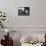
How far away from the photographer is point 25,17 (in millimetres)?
3084

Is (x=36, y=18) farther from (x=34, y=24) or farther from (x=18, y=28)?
(x=18, y=28)

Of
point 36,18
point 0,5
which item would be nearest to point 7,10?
point 0,5

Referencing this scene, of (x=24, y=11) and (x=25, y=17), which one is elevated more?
(x=24, y=11)

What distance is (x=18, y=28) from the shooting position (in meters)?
3.10

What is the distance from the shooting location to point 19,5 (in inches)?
121

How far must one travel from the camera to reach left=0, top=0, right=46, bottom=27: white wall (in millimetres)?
3068

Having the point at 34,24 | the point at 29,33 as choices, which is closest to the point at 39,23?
the point at 34,24

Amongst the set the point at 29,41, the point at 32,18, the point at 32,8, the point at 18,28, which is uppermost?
the point at 32,8

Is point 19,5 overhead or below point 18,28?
overhead

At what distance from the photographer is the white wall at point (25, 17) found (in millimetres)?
3068

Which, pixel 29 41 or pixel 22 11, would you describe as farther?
pixel 22 11

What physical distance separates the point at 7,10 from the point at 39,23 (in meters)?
0.79

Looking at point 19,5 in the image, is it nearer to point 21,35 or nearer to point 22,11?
point 22,11

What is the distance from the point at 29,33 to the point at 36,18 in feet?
1.24
